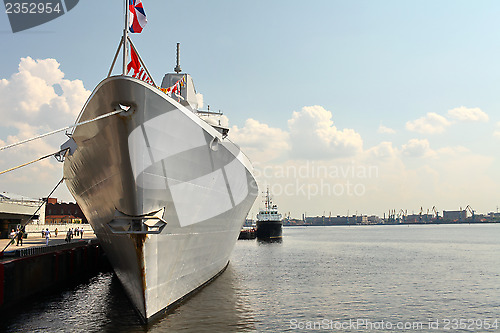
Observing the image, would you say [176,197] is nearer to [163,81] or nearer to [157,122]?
[157,122]

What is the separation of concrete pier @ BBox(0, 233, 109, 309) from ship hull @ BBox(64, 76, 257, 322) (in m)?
3.38

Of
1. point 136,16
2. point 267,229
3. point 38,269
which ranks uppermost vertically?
point 136,16

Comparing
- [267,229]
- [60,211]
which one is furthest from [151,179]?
[60,211]

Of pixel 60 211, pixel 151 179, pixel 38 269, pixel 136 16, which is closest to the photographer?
pixel 151 179

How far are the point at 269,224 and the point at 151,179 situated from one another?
172 ft

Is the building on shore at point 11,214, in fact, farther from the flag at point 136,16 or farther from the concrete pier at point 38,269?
the flag at point 136,16

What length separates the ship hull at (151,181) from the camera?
8969 millimetres

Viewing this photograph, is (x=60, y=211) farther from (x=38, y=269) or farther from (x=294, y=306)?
(x=294, y=306)

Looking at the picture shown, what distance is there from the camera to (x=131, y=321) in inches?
421

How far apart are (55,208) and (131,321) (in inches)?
2522

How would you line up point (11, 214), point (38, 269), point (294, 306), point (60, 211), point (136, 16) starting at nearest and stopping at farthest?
point (136, 16), point (294, 306), point (38, 269), point (11, 214), point (60, 211)

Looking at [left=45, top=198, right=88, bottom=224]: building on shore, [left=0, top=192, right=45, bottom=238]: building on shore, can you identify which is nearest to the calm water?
[left=0, top=192, right=45, bottom=238]: building on shore

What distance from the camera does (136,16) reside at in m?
9.64

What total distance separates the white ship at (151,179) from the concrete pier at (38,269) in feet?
11.0
